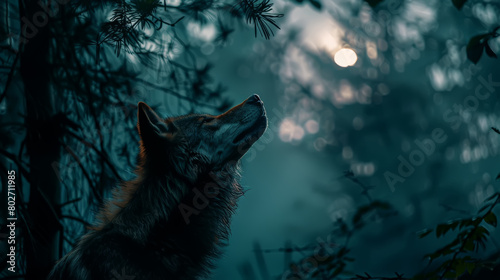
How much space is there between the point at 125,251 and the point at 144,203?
1.09 ft

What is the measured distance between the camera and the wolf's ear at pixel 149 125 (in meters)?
2.29

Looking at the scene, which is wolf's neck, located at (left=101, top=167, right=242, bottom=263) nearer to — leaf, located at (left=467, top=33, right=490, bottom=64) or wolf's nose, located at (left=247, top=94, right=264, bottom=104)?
wolf's nose, located at (left=247, top=94, right=264, bottom=104)

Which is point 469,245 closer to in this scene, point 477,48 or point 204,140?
point 477,48

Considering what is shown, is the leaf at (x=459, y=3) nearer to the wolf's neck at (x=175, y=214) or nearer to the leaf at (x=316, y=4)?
the leaf at (x=316, y=4)

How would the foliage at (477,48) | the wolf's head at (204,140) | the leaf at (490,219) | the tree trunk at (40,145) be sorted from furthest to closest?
the tree trunk at (40,145), the wolf's head at (204,140), the foliage at (477,48), the leaf at (490,219)

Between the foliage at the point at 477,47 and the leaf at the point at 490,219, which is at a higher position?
the foliage at the point at 477,47

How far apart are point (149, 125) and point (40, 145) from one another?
1551 mm

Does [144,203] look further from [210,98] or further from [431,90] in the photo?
[431,90]

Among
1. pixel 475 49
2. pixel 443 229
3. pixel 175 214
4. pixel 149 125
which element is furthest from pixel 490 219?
pixel 149 125

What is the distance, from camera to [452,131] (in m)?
9.66

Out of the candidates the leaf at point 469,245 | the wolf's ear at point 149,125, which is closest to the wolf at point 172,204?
the wolf's ear at point 149,125

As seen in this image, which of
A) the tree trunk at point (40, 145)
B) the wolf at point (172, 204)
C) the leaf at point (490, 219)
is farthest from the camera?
the tree trunk at point (40, 145)

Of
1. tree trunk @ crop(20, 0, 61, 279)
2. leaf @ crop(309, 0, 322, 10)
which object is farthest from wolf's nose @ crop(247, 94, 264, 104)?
tree trunk @ crop(20, 0, 61, 279)

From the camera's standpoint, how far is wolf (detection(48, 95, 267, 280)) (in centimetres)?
227
